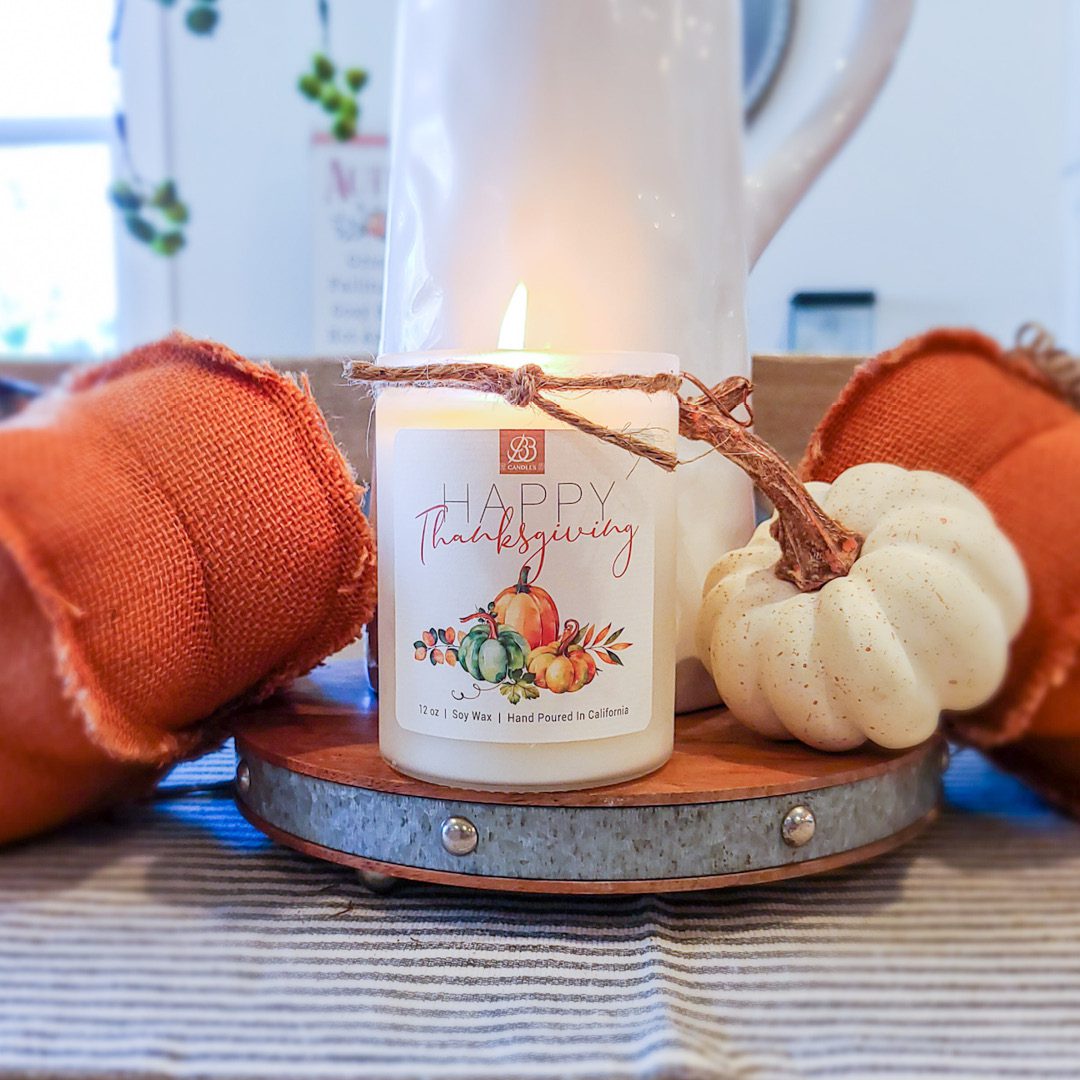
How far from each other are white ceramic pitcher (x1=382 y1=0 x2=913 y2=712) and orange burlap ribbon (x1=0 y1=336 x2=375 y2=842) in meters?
0.10

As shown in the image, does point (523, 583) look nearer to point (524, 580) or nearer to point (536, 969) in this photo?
point (524, 580)

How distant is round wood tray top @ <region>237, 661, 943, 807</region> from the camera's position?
0.30 meters

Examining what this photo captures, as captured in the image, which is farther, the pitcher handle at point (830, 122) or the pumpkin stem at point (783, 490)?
the pitcher handle at point (830, 122)

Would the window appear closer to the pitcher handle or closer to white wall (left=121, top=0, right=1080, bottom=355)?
white wall (left=121, top=0, right=1080, bottom=355)

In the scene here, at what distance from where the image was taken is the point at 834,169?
1287 millimetres

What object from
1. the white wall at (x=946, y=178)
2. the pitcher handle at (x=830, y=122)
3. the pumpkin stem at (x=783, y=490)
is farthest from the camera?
the white wall at (x=946, y=178)

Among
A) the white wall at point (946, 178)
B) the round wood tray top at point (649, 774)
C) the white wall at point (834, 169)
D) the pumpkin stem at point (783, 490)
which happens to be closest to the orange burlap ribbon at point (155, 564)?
the round wood tray top at point (649, 774)

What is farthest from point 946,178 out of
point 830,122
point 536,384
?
point 536,384

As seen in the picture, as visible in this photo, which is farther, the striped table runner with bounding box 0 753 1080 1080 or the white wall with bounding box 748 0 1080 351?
the white wall with bounding box 748 0 1080 351

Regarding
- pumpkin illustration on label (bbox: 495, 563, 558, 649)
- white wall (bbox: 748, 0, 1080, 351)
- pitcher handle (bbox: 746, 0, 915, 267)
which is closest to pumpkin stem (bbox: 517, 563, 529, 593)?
pumpkin illustration on label (bbox: 495, 563, 558, 649)

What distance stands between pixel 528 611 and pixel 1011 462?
0.18 meters

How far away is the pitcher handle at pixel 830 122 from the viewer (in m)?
0.45

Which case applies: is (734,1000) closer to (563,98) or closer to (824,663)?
(824,663)

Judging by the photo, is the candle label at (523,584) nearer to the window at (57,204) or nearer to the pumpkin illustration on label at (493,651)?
the pumpkin illustration on label at (493,651)
